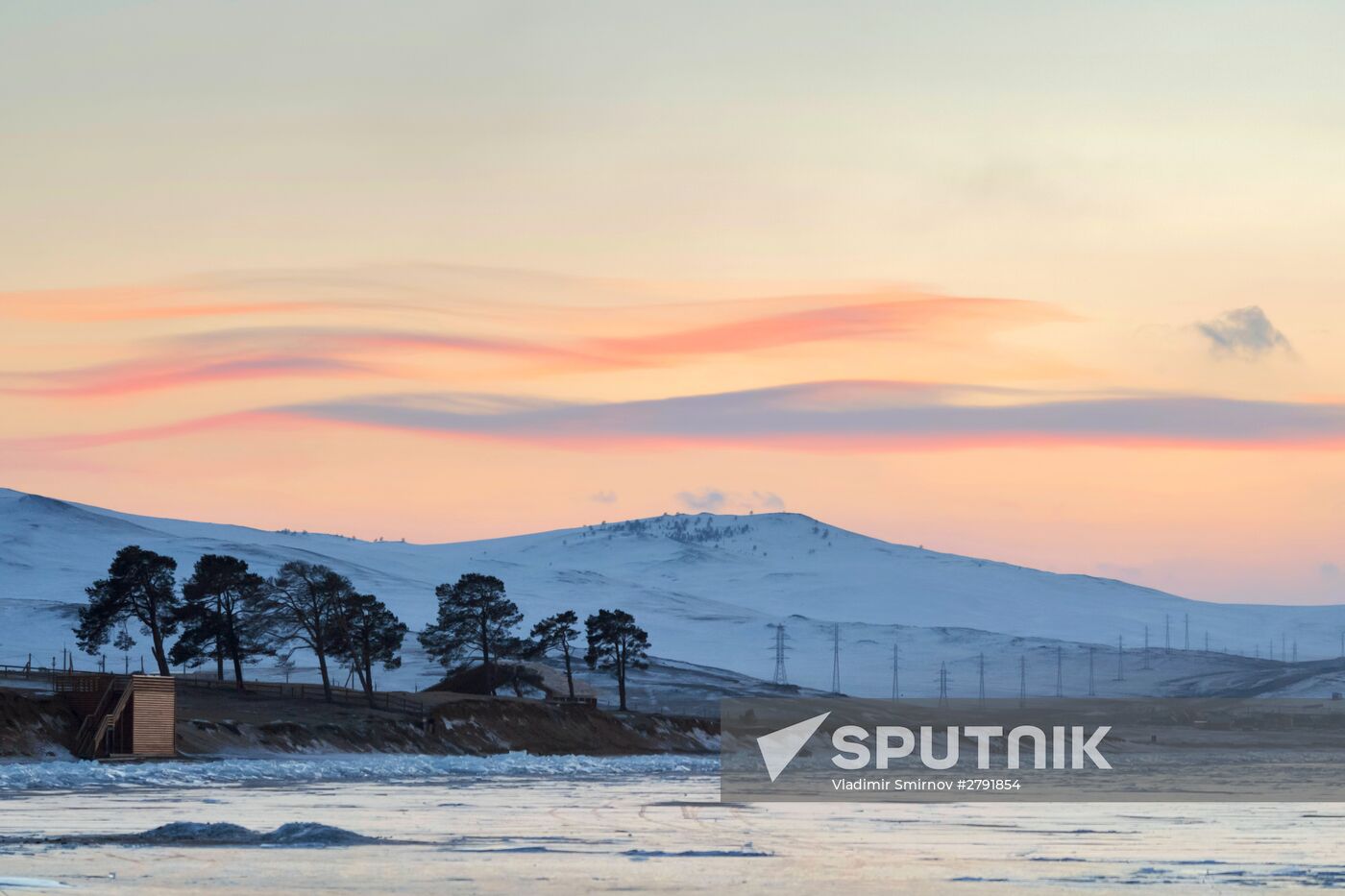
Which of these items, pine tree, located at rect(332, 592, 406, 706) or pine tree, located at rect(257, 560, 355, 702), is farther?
pine tree, located at rect(332, 592, 406, 706)

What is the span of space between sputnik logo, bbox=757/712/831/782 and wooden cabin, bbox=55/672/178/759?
84.1 feet

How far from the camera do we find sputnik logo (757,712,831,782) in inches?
3532

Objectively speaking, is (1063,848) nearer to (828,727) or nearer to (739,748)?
(739,748)

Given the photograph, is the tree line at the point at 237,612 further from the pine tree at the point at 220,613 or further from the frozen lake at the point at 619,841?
the frozen lake at the point at 619,841

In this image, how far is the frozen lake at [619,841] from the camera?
2781 centimetres

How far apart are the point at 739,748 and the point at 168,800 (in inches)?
2645

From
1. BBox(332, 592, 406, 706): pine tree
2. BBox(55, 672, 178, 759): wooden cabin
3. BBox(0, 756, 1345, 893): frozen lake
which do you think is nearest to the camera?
BBox(0, 756, 1345, 893): frozen lake

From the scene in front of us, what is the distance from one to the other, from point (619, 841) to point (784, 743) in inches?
2966

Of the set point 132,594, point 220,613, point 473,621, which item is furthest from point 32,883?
point 473,621

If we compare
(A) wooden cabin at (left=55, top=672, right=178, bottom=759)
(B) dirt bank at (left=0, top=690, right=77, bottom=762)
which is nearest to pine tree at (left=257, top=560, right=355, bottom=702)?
(A) wooden cabin at (left=55, top=672, right=178, bottom=759)

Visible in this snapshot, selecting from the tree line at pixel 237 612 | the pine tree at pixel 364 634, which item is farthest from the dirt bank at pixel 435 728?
the tree line at pixel 237 612

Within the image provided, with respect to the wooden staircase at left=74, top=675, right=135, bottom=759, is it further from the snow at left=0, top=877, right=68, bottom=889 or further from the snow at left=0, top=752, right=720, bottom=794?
the snow at left=0, top=877, right=68, bottom=889

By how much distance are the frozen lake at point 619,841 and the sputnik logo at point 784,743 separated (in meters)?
27.5

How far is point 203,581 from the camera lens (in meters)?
99.6
